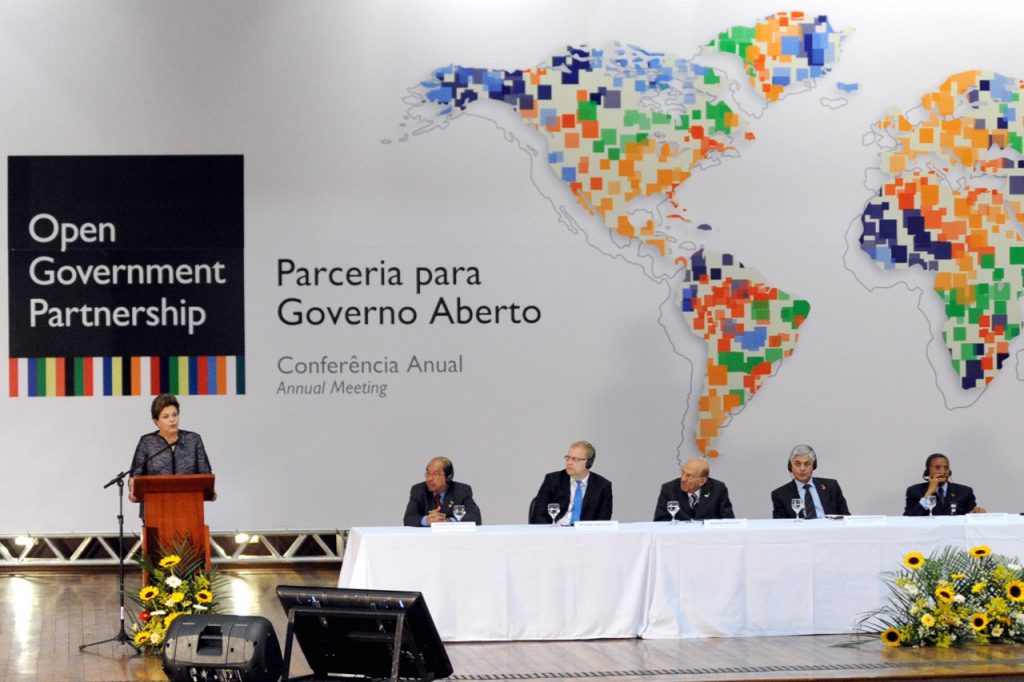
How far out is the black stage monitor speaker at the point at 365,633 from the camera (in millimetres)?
4355

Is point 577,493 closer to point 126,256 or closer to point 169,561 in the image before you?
point 169,561

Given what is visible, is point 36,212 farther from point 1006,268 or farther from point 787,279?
point 1006,268

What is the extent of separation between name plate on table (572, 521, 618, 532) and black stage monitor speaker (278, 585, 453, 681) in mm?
2286

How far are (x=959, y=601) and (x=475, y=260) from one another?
4151 millimetres

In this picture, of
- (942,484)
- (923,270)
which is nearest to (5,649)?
(942,484)

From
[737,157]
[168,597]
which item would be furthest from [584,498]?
[737,157]

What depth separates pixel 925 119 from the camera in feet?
32.0

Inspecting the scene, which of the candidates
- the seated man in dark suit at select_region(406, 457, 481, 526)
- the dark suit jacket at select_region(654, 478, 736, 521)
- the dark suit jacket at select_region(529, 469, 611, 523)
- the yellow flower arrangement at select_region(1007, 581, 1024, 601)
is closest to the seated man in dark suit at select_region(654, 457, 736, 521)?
the dark suit jacket at select_region(654, 478, 736, 521)

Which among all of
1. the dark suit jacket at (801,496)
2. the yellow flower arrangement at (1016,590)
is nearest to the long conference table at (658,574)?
the yellow flower arrangement at (1016,590)

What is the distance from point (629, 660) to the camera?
6246 mm

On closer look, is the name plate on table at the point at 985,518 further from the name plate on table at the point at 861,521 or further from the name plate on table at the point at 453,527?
the name plate on table at the point at 453,527

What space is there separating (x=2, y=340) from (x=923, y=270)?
20.2 feet

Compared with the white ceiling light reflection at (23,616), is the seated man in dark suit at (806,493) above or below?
above

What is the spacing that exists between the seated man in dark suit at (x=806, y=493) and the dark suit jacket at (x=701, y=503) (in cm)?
32
